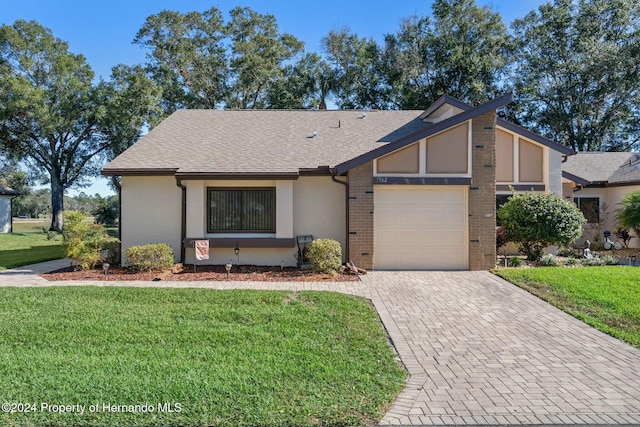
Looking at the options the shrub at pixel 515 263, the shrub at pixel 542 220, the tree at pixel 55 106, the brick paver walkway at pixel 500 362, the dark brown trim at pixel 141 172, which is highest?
the tree at pixel 55 106

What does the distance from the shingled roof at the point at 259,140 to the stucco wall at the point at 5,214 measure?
21.7 meters

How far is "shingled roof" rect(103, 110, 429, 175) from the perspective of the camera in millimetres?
10961

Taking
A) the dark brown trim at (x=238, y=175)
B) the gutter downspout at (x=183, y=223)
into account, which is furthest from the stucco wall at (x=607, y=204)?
the gutter downspout at (x=183, y=223)

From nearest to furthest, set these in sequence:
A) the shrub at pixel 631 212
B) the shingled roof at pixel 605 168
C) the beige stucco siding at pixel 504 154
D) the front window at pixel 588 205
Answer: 1. the beige stucco siding at pixel 504 154
2. the shrub at pixel 631 212
3. the shingled roof at pixel 605 168
4. the front window at pixel 588 205

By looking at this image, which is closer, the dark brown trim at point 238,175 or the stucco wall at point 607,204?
the dark brown trim at point 238,175

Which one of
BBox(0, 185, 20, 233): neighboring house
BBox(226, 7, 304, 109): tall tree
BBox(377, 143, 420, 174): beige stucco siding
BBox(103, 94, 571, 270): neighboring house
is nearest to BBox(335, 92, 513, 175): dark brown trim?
BBox(103, 94, 571, 270): neighboring house

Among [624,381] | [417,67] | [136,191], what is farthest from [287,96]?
[624,381]

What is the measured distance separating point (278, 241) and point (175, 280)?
3.00 metres

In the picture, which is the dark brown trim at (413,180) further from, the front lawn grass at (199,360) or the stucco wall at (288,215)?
the front lawn grass at (199,360)

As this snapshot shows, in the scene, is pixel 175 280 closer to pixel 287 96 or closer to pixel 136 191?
pixel 136 191

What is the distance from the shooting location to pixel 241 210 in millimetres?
11188

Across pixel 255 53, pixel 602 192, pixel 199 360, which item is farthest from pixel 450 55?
pixel 199 360

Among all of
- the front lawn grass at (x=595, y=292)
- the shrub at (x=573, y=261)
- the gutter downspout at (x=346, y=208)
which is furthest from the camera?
the shrub at (x=573, y=261)

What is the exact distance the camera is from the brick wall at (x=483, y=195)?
1056 cm
